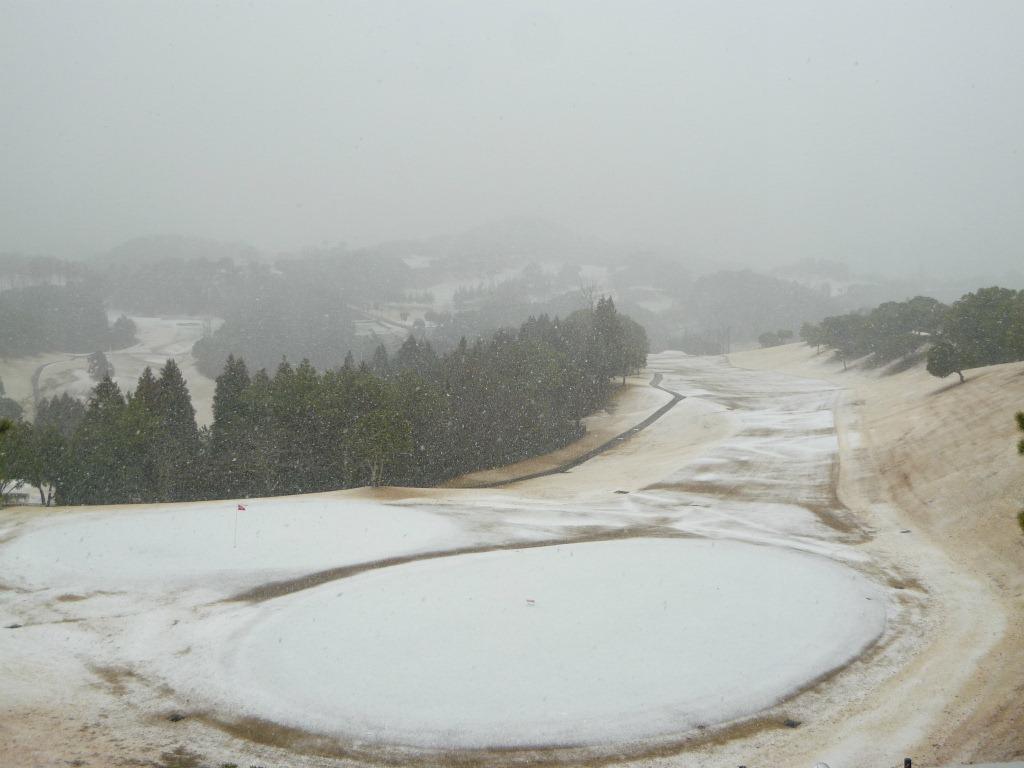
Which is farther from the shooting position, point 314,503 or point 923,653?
point 314,503

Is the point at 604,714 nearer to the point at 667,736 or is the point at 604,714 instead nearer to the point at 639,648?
the point at 667,736

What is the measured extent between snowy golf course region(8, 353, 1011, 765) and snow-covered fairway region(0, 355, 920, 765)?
73 millimetres

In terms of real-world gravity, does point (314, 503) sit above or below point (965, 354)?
below

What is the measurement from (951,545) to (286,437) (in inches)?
1821

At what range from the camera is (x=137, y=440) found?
179 ft

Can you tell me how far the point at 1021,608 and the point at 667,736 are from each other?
510 inches

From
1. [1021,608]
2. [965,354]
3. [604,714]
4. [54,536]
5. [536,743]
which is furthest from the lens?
[965,354]

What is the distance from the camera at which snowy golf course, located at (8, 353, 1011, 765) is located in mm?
12159

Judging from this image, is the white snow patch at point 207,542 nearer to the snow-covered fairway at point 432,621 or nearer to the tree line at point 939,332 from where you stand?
the snow-covered fairway at point 432,621

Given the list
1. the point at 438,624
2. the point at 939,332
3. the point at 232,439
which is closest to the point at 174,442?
the point at 232,439

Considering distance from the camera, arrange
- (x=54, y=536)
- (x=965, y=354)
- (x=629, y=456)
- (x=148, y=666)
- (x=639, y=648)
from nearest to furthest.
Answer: (x=148, y=666) < (x=639, y=648) < (x=54, y=536) < (x=965, y=354) < (x=629, y=456)

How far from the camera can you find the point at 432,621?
16.9 metres

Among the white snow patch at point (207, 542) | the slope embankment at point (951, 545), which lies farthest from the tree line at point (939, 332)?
the white snow patch at point (207, 542)

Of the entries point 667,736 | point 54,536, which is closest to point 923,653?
point 667,736
